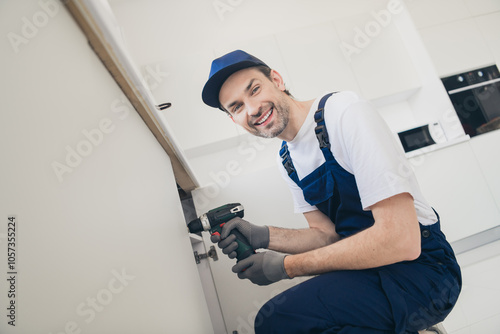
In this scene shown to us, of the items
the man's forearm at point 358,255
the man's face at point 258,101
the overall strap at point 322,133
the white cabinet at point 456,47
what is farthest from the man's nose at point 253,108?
the white cabinet at point 456,47

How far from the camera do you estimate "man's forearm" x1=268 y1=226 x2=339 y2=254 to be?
4.02ft

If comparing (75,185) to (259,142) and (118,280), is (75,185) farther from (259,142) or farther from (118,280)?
(259,142)

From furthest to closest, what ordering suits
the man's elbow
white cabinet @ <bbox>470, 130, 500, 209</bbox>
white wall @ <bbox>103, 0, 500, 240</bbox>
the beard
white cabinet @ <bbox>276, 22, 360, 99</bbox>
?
white cabinet @ <bbox>276, 22, 360, 99</bbox> < white wall @ <bbox>103, 0, 500, 240</bbox> < white cabinet @ <bbox>470, 130, 500, 209</bbox> < the beard < the man's elbow

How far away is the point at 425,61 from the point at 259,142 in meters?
1.81

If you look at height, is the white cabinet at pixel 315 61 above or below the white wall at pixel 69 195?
above

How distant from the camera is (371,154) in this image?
0.83 metres

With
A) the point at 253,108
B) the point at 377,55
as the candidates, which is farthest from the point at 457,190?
the point at 253,108

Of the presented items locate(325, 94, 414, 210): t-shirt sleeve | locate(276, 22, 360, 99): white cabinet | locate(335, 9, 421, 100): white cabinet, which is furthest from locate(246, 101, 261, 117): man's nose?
locate(335, 9, 421, 100): white cabinet

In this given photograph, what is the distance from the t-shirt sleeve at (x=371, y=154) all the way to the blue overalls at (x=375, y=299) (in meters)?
0.12

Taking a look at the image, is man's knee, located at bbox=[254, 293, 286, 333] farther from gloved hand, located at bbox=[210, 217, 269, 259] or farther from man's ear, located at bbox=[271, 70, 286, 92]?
man's ear, located at bbox=[271, 70, 286, 92]

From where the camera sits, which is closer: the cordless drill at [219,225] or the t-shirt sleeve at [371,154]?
the t-shirt sleeve at [371,154]

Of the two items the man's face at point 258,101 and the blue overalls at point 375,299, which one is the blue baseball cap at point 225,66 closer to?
the man's face at point 258,101

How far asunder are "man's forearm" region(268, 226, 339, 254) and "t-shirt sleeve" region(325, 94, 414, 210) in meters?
0.43

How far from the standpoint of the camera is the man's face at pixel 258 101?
1.19 meters
